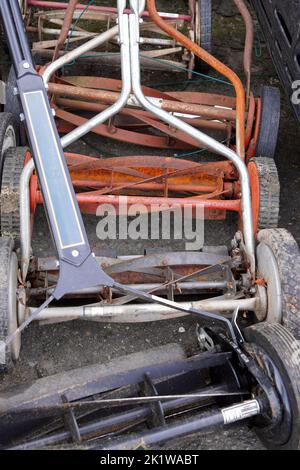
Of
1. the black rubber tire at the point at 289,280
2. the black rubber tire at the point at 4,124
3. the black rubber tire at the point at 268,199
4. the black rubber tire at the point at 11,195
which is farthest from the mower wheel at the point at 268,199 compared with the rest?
the black rubber tire at the point at 4,124

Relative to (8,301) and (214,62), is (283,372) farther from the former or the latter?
(214,62)

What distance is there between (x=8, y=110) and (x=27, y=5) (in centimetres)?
125

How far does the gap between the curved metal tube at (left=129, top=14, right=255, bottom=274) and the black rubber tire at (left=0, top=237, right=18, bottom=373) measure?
2.92 ft

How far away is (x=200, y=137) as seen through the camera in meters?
2.88

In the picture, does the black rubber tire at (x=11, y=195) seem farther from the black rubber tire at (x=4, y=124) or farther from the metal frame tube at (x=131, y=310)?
the metal frame tube at (x=131, y=310)

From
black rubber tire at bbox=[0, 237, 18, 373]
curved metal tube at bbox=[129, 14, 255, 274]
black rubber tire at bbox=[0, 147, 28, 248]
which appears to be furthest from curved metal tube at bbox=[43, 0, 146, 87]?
black rubber tire at bbox=[0, 237, 18, 373]

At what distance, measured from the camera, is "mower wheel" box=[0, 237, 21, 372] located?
96.5 inches

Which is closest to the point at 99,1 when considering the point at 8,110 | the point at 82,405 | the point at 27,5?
the point at 27,5

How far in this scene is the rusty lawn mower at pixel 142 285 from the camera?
7.15 ft

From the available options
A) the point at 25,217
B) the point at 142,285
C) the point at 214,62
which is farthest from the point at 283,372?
the point at 214,62

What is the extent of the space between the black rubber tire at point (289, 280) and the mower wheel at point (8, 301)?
1.08m

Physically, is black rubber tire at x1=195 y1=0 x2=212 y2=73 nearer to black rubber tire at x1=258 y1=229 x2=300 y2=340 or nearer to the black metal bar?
black rubber tire at x1=258 y1=229 x2=300 y2=340

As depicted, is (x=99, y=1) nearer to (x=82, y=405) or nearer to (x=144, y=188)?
(x=144, y=188)

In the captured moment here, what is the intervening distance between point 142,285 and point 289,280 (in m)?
0.63
